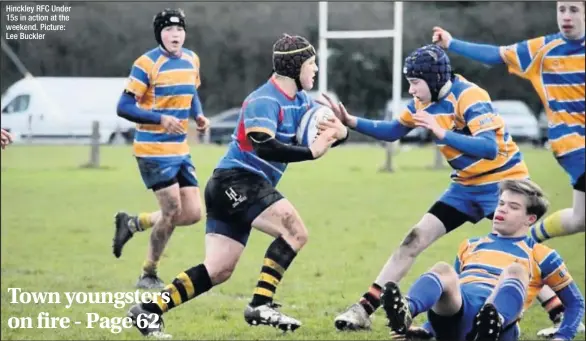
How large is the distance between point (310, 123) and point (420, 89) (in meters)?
0.69

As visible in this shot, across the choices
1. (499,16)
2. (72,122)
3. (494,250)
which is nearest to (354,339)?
(494,250)

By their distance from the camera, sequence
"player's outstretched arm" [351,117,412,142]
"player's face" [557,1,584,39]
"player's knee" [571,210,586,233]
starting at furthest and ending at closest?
"player's knee" [571,210,586,233] → "player's outstretched arm" [351,117,412,142] → "player's face" [557,1,584,39]

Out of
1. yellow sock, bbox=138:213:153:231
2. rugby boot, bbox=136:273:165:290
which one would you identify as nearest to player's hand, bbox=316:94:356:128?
rugby boot, bbox=136:273:165:290

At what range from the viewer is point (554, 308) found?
732cm

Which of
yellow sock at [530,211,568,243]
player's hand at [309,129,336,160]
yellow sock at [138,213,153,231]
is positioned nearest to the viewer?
player's hand at [309,129,336,160]

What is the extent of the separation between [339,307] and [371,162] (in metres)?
8.96

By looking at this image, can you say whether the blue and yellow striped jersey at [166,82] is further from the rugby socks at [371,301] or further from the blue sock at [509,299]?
the blue sock at [509,299]

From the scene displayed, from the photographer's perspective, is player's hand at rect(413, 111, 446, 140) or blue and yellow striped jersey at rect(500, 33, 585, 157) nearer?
player's hand at rect(413, 111, 446, 140)

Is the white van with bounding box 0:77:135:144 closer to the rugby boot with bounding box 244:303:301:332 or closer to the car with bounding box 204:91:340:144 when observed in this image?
the car with bounding box 204:91:340:144

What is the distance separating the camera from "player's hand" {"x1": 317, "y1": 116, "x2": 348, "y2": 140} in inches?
247

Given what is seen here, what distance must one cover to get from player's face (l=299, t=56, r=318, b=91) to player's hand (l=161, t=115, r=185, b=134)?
1030mm

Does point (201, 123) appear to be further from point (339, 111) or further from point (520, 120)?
point (520, 120)

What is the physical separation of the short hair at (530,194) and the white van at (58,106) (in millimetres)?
2672

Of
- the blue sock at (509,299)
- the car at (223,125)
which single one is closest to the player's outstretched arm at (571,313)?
the blue sock at (509,299)
